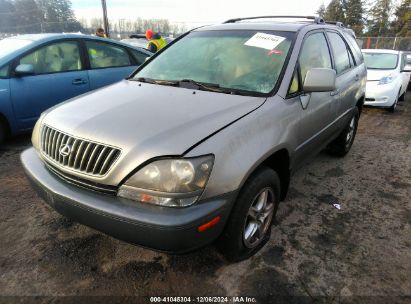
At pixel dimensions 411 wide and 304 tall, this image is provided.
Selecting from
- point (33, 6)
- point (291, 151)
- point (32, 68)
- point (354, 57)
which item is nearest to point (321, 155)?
point (354, 57)

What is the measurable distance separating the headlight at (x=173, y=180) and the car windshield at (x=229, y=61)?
0.95m

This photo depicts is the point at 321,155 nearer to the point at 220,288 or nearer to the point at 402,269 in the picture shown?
the point at 402,269

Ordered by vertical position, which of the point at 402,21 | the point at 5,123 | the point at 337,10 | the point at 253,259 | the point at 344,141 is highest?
the point at 337,10

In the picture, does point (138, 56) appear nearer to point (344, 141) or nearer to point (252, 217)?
point (344, 141)

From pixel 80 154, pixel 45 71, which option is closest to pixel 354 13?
pixel 45 71

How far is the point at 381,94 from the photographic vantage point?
299 inches

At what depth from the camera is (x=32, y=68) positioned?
4.39m

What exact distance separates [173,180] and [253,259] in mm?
1122

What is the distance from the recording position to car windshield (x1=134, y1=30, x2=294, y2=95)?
105 inches

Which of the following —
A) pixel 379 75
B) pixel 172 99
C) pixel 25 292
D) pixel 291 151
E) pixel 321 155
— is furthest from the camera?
pixel 379 75

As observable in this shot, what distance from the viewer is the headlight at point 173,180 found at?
1.83 meters

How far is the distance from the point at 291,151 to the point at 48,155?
1.84m

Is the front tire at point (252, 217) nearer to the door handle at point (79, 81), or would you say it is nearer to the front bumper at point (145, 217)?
the front bumper at point (145, 217)

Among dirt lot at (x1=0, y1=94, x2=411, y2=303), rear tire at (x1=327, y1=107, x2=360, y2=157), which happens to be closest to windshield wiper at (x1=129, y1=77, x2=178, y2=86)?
dirt lot at (x1=0, y1=94, x2=411, y2=303)
